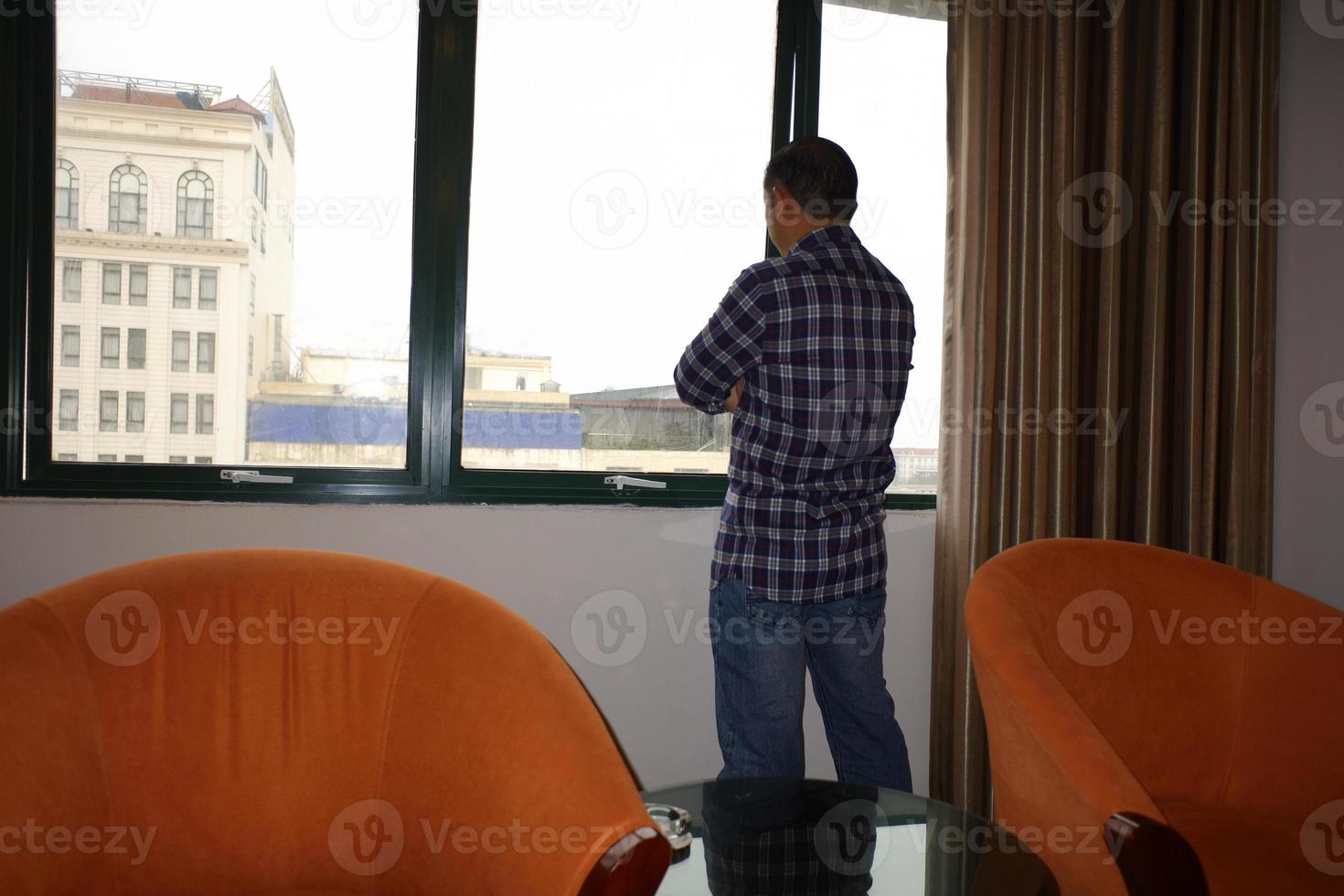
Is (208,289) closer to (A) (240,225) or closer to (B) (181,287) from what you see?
(B) (181,287)

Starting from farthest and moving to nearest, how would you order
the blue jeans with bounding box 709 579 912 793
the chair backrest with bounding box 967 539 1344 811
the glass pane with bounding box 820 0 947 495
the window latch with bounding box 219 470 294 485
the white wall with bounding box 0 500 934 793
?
the glass pane with bounding box 820 0 947 495 → the window latch with bounding box 219 470 294 485 → the white wall with bounding box 0 500 934 793 → the blue jeans with bounding box 709 579 912 793 → the chair backrest with bounding box 967 539 1344 811

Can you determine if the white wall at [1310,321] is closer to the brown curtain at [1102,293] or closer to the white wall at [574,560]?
the brown curtain at [1102,293]

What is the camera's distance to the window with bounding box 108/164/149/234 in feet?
5.96

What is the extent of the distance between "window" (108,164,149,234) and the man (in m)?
1.21

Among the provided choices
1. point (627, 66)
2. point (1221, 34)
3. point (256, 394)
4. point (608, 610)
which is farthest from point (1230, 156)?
point (256, 394)

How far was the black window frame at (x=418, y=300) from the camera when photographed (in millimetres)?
1770

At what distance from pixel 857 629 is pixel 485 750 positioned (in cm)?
79

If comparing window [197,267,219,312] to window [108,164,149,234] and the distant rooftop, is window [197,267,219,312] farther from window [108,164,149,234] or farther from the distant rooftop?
the distant rooftop

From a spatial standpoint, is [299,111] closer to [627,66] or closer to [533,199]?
[533,199]

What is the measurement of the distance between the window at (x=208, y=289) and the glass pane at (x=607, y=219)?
541mm

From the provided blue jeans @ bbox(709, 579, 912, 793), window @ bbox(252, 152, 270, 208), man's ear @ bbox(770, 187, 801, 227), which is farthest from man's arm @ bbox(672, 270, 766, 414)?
window @ bbox(252, 152, 270, 208)

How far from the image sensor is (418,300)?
1.98 m

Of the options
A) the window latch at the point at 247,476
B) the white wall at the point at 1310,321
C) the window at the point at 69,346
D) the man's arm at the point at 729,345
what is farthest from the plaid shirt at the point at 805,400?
the white wall at the point at 1310,321

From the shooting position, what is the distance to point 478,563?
1.94 metres
